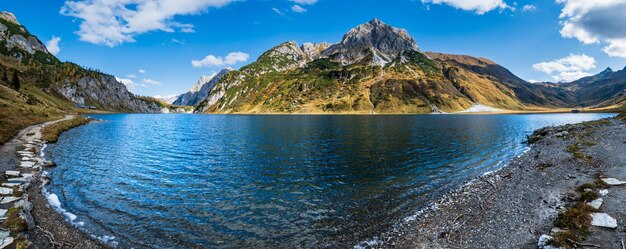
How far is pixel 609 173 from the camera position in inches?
1171

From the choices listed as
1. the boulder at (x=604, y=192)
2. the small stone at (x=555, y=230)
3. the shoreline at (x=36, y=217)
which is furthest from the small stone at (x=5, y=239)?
the boulder at (x=604, y=192)

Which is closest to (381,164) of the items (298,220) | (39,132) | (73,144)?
(298,220)

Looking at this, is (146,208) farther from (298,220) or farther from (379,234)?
(379,234)

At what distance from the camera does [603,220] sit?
1750cm

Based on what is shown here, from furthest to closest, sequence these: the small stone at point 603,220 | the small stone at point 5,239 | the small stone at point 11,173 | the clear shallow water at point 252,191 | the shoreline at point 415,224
Answer: the small stone at point 11,173
the clear shallow water at point 252,191
the shoreline at point 415,224
the small stone at point 5,239
the small stone at point 603,220

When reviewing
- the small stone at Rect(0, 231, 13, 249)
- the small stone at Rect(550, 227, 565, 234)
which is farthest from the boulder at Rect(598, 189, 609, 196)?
the small stone at Rect(0, 231, 13, 249)

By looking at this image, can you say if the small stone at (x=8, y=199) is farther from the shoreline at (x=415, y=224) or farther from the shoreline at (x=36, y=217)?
the shoreline at (x=415, y=224)

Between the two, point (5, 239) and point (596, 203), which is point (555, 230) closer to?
point (596, 203)

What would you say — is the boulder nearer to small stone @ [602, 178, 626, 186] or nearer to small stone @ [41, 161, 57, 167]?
small stone @ [602, 178, 626, 186]

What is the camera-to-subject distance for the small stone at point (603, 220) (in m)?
16.9

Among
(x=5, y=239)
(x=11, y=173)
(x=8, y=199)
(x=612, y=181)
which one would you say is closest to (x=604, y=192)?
→ (x=612, y=181)

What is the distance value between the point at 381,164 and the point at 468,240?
2662 centimetres

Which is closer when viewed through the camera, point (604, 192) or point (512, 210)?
point (512, 210)

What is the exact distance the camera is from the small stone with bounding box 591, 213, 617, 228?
1693 centimetres
